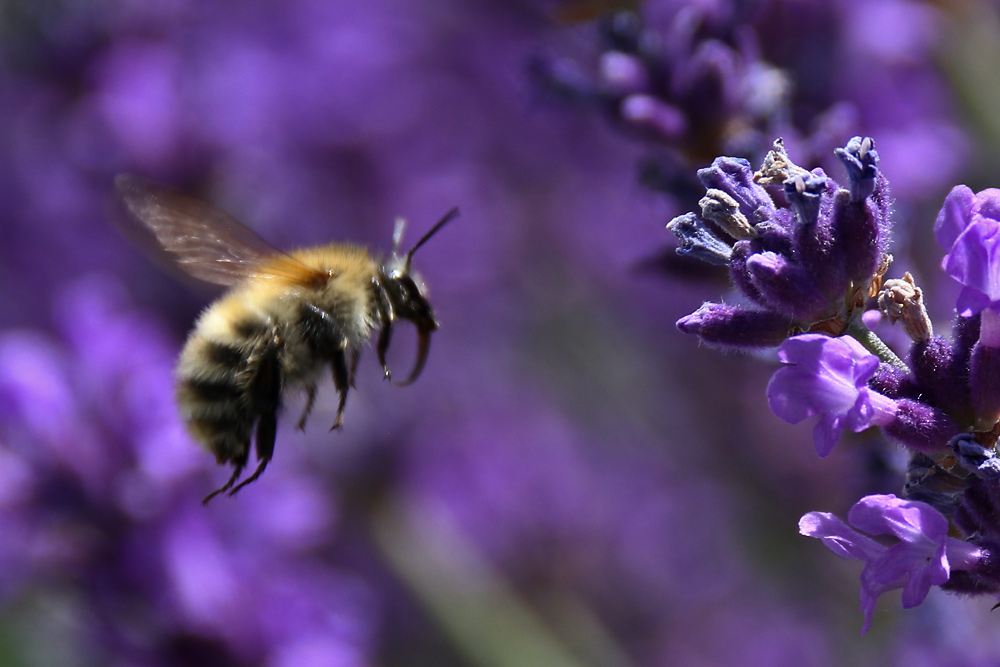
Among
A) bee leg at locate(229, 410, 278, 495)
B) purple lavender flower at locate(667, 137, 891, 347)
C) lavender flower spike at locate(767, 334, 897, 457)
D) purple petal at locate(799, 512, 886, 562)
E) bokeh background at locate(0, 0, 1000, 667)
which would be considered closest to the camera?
lavender flower spike at locate(767, 334, 897, 457)

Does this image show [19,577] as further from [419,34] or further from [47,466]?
[419,34]

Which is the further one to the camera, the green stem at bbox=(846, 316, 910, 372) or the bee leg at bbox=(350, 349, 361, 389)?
the bee leg at bbox=(350, 349, 361, 389)

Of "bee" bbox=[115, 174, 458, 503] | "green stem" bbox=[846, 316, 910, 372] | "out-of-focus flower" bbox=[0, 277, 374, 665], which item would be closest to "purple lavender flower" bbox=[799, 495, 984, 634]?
"green stem" bbox=[846, 316, 910, 372]

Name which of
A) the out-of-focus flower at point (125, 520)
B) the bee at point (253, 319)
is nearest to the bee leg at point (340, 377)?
the bee at point (253, 319)

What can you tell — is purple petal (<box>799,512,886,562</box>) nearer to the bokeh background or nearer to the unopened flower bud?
the unopened flower bud

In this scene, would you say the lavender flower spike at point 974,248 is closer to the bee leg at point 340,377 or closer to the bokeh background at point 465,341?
the bokeh background at point 465,341

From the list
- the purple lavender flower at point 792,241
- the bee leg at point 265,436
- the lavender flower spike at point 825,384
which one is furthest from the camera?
the bee leg at point 265,436

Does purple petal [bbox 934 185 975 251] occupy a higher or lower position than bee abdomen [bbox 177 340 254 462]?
higher
